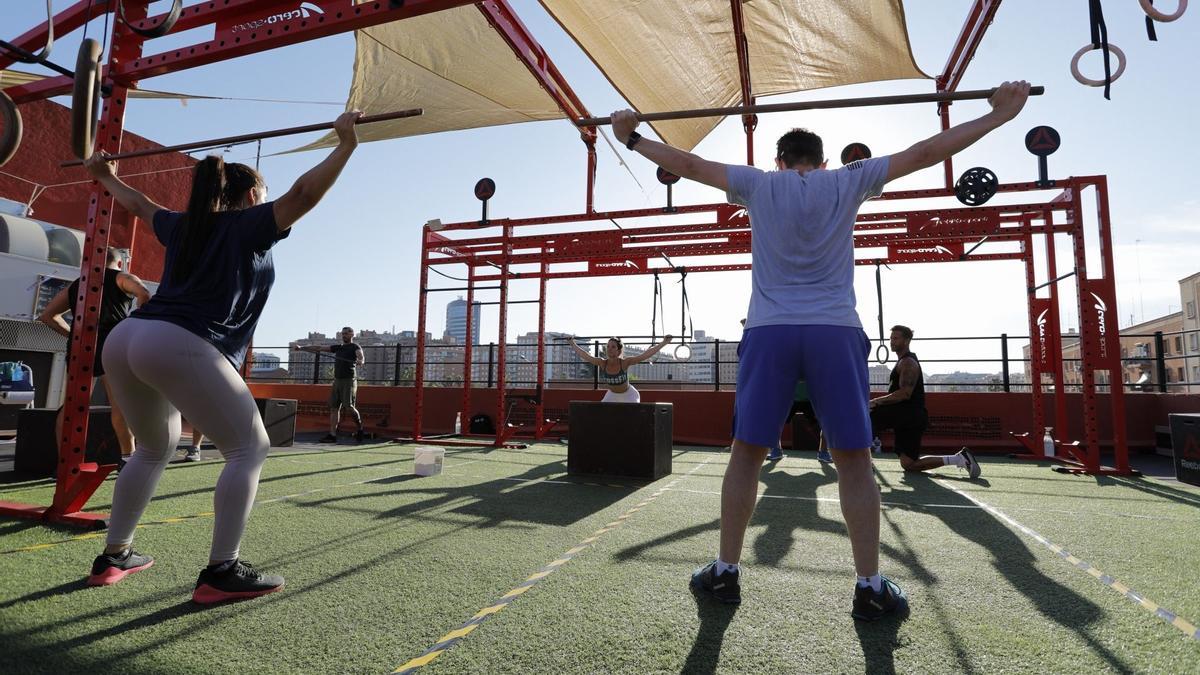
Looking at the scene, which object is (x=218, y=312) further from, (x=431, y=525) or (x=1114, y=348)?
(x=1114, y=348)

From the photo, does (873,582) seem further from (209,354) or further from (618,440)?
(618,440)

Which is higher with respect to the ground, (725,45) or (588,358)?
(725,45)

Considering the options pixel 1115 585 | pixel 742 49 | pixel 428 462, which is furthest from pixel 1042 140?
pixel 428 462

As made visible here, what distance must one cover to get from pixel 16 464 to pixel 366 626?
4.45 m

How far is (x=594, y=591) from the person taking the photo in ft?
6.58

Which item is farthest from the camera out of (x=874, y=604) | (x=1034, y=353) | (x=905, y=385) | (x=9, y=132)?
Result: (x=1034, y=353)

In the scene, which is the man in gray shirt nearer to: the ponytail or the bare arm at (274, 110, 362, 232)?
the bare arm at (274, 110, 362, 232)

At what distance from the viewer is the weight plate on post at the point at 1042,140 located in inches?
229

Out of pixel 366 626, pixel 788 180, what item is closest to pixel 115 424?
pixel 366 626

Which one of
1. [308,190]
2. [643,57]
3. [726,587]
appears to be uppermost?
[643,57]

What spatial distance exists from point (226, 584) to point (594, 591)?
3.83ft

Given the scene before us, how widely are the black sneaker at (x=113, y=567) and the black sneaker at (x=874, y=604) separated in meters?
2.44

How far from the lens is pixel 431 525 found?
298cm

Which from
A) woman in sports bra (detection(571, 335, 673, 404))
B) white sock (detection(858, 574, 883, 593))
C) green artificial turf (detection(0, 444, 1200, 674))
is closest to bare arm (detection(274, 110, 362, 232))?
green artificial turf (detection(0, 444, 1200, 674))
